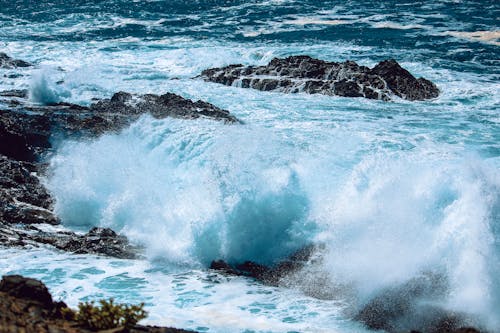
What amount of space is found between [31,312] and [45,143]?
895 centimetres

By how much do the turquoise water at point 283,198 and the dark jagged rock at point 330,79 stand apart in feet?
1.87

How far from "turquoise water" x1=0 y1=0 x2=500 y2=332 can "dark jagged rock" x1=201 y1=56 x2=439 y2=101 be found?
1.87 ft

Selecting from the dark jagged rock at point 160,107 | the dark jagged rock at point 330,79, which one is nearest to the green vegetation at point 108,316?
the dark jagged rock at point 160,107

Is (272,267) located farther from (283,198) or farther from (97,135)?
(97,135)

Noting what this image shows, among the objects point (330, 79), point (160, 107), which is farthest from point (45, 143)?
point (330, 79)

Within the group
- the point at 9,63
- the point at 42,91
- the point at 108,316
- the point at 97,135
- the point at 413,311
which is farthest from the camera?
the point at 9,63

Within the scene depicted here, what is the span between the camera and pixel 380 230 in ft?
27.6

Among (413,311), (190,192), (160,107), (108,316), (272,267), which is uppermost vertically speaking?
(108,316)

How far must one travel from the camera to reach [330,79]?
64.3ft

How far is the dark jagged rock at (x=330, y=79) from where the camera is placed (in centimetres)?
1855

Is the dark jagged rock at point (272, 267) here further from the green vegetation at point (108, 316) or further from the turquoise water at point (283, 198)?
the green vegetation at point (108, 316)

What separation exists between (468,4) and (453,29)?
24.5 feet

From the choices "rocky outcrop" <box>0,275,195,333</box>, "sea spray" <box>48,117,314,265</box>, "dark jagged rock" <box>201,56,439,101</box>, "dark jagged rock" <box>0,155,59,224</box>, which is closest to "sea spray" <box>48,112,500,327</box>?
"sea spray" <box>48,117,314,265</box>

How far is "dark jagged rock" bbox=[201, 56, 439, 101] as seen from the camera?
18.5 meters
